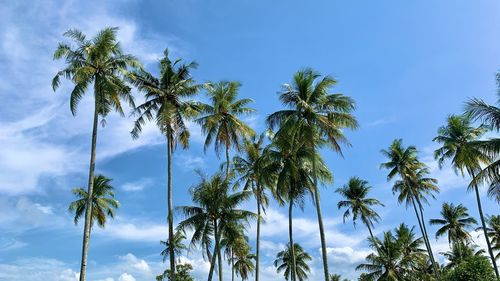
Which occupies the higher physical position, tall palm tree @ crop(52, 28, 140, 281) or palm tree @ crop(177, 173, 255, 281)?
tall palm tree @ crop(52, 28, 140, 281)

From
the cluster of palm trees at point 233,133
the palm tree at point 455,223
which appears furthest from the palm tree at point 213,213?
the palm tree at point 455,223

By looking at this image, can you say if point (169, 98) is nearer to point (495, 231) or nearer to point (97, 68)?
point (97, 68)

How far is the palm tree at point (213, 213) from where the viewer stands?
1092 inches

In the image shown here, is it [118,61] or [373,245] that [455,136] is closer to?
[373,245]

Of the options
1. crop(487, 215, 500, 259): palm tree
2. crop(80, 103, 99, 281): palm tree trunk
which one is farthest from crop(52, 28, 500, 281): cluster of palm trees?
crop(487, 215, 500, 259): palm tree

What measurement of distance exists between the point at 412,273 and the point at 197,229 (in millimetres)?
28043

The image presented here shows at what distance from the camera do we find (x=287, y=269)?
59.5m

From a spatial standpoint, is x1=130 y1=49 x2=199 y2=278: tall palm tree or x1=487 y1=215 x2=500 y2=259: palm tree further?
x1=487 y1=215 x2=500 y2=259: palm tree

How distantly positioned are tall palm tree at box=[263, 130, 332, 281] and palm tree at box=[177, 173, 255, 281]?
3098 mm

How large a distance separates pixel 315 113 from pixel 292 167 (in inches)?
194

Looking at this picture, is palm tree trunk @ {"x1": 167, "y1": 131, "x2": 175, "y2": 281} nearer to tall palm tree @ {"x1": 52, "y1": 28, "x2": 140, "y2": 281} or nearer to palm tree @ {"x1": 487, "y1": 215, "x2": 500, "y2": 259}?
tall palm tree @ {"x1": 52, "y1": 28, "x2": 140, "y2": 281}

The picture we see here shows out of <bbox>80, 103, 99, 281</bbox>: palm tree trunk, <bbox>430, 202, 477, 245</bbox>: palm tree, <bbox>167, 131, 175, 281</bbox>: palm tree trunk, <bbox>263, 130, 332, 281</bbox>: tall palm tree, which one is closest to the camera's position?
<bbox>80, 103, 99, 281</bbox>: palm tree trunk

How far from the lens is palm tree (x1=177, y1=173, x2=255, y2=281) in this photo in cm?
2773

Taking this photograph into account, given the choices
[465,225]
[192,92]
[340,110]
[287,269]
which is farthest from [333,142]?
[287,269]
